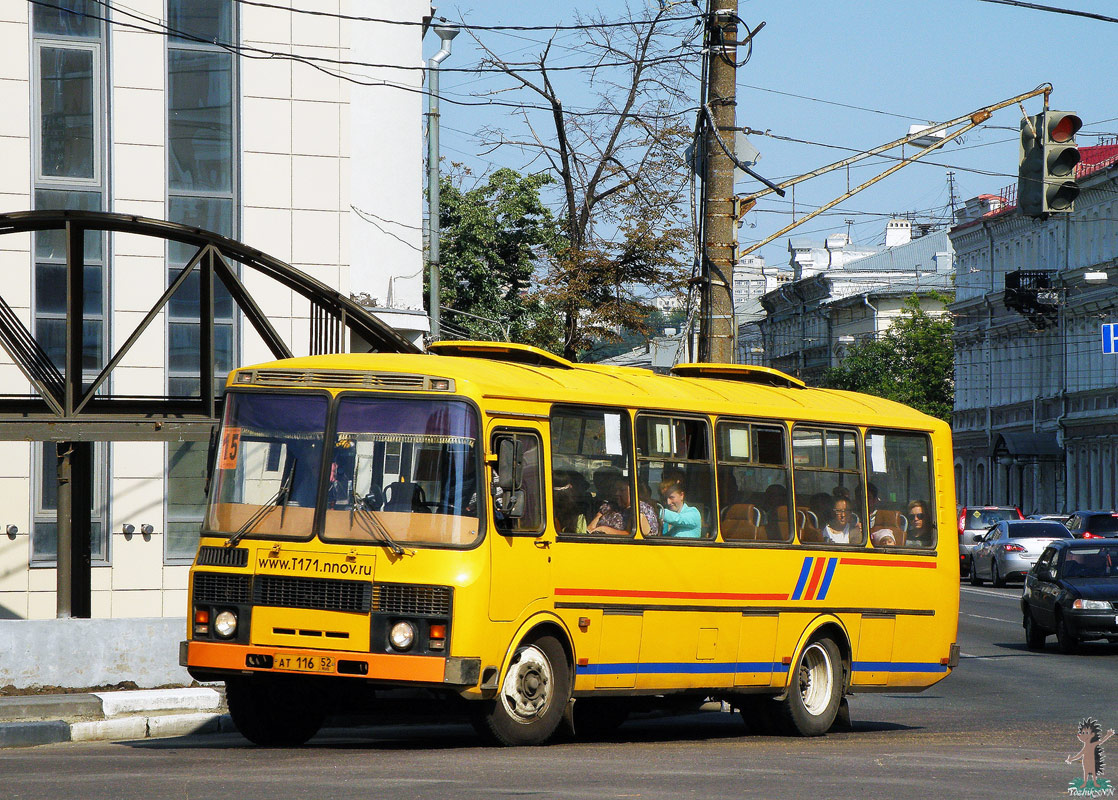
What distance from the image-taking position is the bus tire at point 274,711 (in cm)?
1191

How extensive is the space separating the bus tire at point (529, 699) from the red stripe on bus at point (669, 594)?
391mm

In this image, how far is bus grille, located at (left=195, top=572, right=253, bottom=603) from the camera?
11.5 meters

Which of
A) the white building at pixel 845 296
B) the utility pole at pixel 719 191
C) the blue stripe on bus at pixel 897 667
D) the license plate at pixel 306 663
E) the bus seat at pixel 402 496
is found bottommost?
the blue stripe on bus at pixel 897 667

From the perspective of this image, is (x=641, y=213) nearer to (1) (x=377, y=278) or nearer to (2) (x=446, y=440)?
(1) (x=377, y=278)

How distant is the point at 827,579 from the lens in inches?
575

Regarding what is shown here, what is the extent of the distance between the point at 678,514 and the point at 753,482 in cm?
98

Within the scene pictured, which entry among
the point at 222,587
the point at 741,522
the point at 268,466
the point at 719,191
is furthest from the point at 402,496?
the point at 719,191

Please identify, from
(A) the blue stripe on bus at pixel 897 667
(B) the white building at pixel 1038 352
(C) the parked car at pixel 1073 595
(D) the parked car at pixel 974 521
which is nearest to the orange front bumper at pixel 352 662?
(A) the blue stripe on bus at pixel 897 667

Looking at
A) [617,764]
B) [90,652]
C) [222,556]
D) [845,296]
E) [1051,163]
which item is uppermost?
[845,296]

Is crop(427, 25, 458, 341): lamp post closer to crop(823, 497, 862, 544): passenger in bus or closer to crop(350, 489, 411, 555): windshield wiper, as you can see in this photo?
crop(823, 497, 862, 544): passenger in bus

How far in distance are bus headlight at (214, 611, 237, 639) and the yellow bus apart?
0.06 feet

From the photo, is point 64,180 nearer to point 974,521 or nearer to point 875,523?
point 875,523

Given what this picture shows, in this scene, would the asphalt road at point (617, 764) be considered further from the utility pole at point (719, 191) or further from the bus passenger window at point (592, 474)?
the utility pole at point (719, 191)

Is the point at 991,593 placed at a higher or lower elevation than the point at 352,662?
lower
